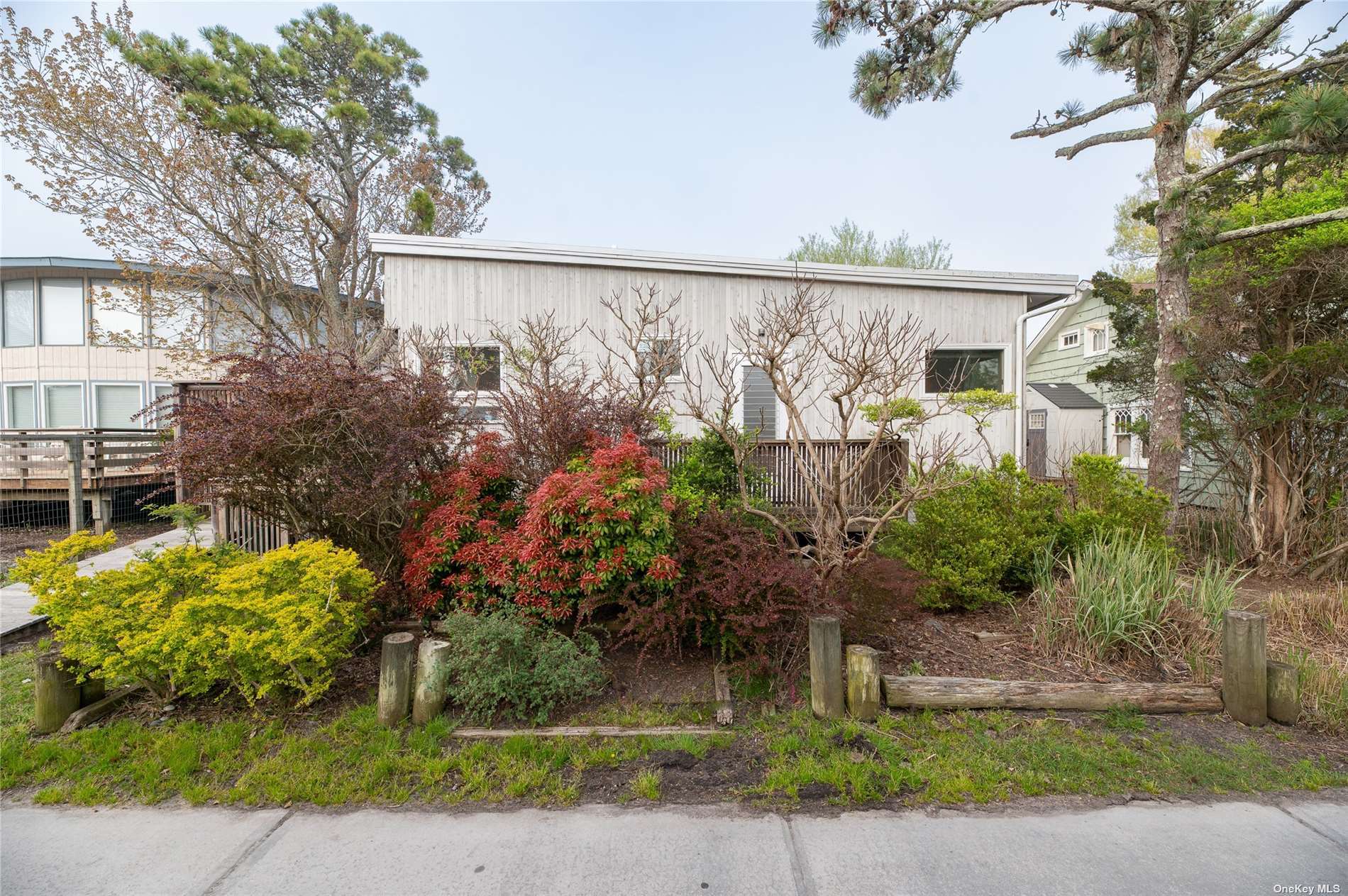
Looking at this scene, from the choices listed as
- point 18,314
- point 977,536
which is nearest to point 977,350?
point 977,536

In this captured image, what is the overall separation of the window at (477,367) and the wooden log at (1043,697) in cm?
522

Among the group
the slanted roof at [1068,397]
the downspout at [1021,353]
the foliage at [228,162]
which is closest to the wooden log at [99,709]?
the foliage at [228,162]

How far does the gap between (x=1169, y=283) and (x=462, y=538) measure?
774cm

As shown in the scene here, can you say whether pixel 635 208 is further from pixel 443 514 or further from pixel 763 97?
pixel 443 514

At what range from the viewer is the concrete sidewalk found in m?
2.12

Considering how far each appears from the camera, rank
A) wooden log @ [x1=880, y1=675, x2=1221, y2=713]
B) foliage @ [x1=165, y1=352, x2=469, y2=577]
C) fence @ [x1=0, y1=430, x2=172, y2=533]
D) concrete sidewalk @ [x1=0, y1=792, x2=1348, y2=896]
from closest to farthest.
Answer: concrete sidewalk @ [x1=0, y1=792, x2=1348, y2=896]
wooden log @ [x1=880, y1=675, x2=1221, y2=713]
foliage @ [x1=165, y1=352, x2=469, y2=577]
fence @ [x1=0, y1=430, x2=172, y2=533]

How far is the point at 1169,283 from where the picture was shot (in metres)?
6.18

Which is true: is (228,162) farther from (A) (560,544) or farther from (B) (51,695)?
(A) (560,544)

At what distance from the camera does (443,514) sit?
4.21 m

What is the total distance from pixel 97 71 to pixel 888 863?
15.4m

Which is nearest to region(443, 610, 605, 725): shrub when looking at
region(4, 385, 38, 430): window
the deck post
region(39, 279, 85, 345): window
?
the deck post

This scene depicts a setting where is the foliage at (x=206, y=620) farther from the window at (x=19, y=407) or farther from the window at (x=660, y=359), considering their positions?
the window at (x=19, y=407)

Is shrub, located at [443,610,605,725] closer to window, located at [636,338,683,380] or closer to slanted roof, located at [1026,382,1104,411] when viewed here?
window, located at [636,338,683,380]

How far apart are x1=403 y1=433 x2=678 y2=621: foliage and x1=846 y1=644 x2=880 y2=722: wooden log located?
1.20 m
